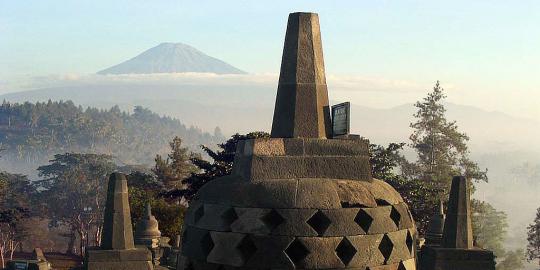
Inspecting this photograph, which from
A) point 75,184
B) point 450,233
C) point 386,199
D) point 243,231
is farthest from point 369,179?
point 75,184

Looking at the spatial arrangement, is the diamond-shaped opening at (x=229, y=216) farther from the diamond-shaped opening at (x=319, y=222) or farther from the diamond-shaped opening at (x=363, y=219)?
the diamond-shaped opening at (x=363, y=219)

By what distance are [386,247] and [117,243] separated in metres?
11.5

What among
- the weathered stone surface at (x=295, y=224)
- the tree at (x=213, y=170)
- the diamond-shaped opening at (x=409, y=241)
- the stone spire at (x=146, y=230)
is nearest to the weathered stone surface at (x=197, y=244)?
the weathered stone surface at (x=295, y=224)

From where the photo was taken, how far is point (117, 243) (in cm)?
1581

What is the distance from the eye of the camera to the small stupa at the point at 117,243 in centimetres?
1549

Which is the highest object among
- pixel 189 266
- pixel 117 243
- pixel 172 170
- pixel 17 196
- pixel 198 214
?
pixel 198 214

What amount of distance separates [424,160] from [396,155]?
4934 millimetres

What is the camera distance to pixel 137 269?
51.1 feet

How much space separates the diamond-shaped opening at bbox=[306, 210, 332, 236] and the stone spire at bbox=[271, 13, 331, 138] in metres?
1.13

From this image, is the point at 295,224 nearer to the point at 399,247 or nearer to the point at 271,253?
the point at 271,253

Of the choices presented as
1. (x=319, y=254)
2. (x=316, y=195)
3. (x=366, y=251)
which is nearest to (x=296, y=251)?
(x=319, y=254)

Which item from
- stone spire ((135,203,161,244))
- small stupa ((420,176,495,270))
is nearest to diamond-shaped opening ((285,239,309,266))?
small stupa ((420,176,495,270))

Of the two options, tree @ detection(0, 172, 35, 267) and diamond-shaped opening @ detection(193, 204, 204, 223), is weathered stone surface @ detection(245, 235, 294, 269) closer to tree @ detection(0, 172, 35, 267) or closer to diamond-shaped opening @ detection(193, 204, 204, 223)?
diamond-shaped opening @ detection(193, 204, 204, 223)

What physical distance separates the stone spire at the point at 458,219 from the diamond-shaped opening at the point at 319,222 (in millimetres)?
10145
